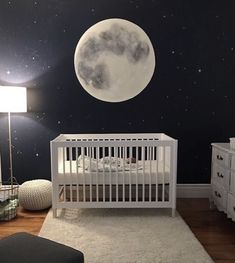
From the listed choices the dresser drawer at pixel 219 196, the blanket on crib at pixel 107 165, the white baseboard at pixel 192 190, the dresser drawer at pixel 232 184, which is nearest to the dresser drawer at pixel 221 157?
the dresser drawer at pixel 232 184

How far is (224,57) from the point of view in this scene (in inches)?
129

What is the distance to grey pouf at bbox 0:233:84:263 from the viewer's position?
4.52ft

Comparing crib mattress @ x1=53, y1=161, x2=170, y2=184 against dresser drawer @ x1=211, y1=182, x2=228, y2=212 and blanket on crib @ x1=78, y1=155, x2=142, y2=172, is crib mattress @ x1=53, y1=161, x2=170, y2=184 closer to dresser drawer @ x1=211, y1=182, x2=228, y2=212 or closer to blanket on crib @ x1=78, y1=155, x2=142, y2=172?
blanket on crib @ x1=78, y1=155, x2=142, y2=172

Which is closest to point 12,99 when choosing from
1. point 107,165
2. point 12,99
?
point 12,99

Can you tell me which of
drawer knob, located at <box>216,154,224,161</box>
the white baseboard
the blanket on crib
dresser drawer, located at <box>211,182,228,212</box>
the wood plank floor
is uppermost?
drawer knob, located at <box>216,154,224,161</box>

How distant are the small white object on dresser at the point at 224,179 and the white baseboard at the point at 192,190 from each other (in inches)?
14.8

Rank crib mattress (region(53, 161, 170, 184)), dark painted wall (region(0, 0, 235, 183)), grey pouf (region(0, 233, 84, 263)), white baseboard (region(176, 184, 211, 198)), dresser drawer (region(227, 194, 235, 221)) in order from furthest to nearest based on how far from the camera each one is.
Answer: white baseboard (region(176, 184, 211, 198)) < dark painted wall (region(0, 0, 235, 183)) < crib mattress (region(53, 161, 170, 184)) < dresser drawer (region(227, 194, 235, 221)) < grey pouf (region(0, 233, 84, 263))

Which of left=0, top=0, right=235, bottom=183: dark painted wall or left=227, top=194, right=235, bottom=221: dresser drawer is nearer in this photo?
left=227, top=194, right=235, bottom=221: dresser drawer

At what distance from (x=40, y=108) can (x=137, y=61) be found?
48.2 inches

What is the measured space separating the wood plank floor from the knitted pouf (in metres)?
0.07

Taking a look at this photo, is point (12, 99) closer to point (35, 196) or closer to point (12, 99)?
point (12, 99)

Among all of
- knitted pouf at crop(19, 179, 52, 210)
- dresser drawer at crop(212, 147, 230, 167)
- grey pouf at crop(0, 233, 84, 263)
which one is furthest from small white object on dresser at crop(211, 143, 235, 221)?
knitted pouf at crop(19, 179, 52, 210)

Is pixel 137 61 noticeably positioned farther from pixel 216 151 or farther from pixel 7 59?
pixel 7 59

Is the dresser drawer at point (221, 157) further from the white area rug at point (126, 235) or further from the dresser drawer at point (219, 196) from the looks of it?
the white area rug at point (126, 235)
